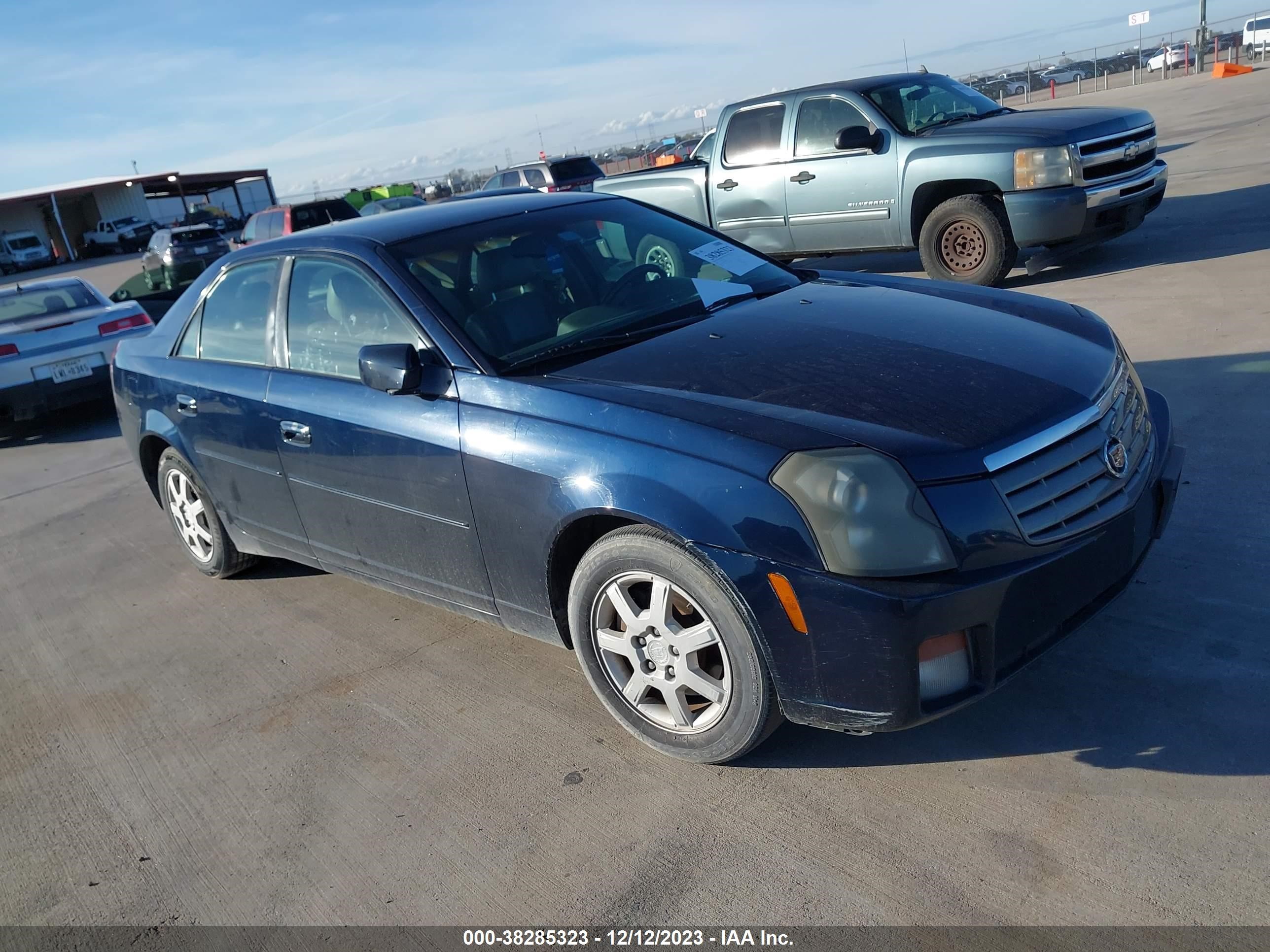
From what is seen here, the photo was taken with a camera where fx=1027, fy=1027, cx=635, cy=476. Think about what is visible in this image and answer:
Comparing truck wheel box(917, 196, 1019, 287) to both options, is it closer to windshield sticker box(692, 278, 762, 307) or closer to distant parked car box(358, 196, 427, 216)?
windshield sticker box(692, 278, 762, 307)

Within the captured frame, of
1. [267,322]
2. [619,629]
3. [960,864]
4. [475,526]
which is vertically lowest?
[960,864]

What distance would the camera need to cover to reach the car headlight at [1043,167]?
792 cm

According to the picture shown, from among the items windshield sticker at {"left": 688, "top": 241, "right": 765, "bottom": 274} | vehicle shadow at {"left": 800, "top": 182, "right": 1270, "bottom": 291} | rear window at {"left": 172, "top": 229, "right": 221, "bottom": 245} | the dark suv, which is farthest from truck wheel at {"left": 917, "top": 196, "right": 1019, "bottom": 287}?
rear window at {"left": 172, "top": 229, "right": 221, "bottom": 245}

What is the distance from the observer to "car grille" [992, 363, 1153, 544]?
266cm

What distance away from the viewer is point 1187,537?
12.6 ft

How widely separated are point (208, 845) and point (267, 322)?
214cm

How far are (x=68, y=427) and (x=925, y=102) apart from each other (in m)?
8.83

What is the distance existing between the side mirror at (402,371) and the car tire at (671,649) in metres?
0.86

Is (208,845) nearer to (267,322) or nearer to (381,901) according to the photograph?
(381,901)

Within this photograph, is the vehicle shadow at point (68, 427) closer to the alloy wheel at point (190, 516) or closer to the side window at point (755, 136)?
the alloy wheel at point (190, 516)

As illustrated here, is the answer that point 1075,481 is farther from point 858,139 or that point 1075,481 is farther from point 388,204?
point 388,204

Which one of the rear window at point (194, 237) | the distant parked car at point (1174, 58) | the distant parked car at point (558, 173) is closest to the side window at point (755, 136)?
the distant parked car at point (558, 173)

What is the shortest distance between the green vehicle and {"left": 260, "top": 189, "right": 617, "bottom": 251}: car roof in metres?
39.6

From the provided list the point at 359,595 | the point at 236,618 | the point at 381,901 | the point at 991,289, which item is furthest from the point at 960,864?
the point at 236,618
